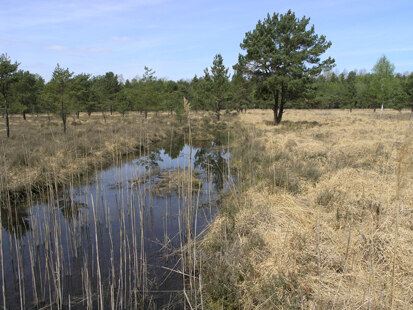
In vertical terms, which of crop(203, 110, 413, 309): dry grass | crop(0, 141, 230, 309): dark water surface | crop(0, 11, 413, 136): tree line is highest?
crop(0, 11, 413, 136): tree line

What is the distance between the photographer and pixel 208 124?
109 feet

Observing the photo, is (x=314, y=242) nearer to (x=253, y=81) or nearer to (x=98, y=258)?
(x=98, y=258)

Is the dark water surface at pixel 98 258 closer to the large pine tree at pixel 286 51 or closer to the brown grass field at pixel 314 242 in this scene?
the brown grass field at pixel 314 242

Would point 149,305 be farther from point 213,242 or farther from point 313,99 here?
point 313,99

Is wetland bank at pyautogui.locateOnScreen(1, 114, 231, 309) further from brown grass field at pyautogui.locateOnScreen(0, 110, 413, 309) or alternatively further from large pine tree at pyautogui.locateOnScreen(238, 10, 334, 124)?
large pine tree at pyautogui.locateOnScreen(238, 10, 334, 124)

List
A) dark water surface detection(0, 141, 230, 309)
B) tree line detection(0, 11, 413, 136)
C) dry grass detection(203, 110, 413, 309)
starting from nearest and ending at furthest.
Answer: dry grass detection(203, 110, 413, 309)
dark water surface detection(0, 141, 230, 309)
tree line detection(0, 11, 413, 136)

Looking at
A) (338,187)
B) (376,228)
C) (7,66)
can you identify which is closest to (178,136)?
(7,66)

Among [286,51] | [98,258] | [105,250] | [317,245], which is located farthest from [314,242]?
[286,51]

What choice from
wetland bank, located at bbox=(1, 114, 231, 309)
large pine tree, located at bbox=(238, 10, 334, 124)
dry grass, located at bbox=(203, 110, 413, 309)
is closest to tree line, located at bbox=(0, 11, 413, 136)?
large pine tree, located at bbox=(238, 10, 334, 124)

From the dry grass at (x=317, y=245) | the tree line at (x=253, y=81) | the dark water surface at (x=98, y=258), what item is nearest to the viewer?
the dry grass at (x=317, y=245)

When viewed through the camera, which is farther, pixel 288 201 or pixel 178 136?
pixel 178 136

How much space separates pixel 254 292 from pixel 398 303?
73.8 inches

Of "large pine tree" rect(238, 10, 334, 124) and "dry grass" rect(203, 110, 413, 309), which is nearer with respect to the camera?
"dry grass" rect(203, 110, 413, 309)

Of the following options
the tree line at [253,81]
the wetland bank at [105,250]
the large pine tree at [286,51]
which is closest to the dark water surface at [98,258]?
the wetland bank at [105,250]
